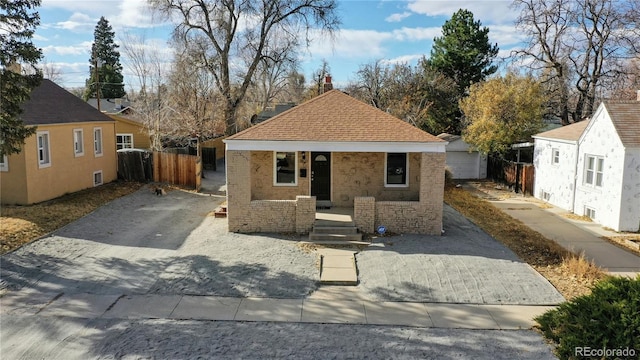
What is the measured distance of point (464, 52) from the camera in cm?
3591

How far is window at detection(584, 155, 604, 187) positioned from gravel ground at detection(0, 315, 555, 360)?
13.1 metres

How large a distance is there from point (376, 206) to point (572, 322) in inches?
296

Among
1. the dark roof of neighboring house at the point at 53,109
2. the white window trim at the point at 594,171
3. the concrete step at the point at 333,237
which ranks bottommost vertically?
the concrete step at the point at 333,237

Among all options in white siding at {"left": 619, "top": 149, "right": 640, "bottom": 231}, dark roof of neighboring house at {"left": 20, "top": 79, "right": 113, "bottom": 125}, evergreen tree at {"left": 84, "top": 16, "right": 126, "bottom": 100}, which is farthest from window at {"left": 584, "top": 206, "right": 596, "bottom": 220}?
evergreen tree at {"left": 84, "top": 16, "right": 126, "bottom": 100}

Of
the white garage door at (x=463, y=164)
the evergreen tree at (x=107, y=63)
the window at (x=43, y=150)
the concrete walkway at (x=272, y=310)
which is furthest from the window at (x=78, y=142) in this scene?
the evergreen tree at (x=107, y=63)

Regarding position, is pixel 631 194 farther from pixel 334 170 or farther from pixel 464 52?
pixel 464 52

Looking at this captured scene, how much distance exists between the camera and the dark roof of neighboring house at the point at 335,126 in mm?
15039

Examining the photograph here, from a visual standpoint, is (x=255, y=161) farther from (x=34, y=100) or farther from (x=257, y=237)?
(x=34, y=100)

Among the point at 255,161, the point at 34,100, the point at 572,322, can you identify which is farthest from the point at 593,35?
the point at 34,100

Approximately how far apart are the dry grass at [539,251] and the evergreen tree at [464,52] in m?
18.4

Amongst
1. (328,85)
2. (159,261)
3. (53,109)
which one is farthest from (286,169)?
(53,109)

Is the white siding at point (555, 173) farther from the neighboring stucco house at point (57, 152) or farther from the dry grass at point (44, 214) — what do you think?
the neighboring stucco house at point (57, 152)

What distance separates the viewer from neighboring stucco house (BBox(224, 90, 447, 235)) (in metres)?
14.8

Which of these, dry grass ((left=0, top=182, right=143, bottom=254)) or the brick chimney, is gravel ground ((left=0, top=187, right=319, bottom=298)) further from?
the brick chimney
